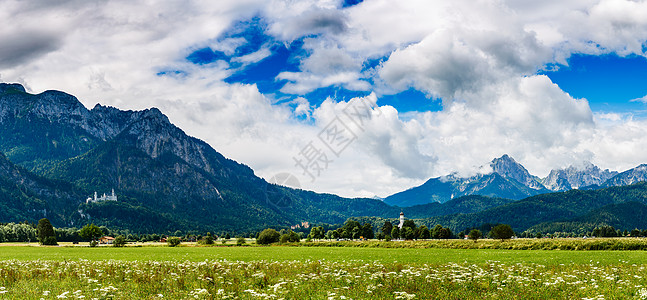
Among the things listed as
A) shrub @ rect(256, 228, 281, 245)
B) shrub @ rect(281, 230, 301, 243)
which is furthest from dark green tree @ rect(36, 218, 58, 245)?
shrub @ rect(281, 230, 301, 243)

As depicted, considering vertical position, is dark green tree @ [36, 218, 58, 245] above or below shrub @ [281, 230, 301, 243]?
above

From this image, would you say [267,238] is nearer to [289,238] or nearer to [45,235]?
[289,238]

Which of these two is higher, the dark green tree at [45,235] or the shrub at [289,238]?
the dark green tree at [45,235]

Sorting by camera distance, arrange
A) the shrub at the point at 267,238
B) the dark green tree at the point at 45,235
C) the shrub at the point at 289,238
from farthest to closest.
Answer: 1. the shrub at the point at 289,238
2. the shrub at the point at 267,238
3. the dark green tree at the point at 45,235

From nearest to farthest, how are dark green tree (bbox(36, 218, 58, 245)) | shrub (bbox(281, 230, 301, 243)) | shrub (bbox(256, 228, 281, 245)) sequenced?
1. dark green tree (bbox(36, 218, 58, 245))
2. shrub (bbox(256, 228, 281, 245))
3. shrub (bbox(281, 230, 301, 243))

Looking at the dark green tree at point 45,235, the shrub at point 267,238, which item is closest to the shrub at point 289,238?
the shrub at point 267,238

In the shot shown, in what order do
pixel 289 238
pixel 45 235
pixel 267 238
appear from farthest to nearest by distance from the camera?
pixel 289 238 → pixel 267 238 → pixel 45 235

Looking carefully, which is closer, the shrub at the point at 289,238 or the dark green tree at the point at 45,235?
the dark green tree at the point at 45,235

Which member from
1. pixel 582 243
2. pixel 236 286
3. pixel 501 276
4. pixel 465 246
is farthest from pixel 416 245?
pixel 236 286

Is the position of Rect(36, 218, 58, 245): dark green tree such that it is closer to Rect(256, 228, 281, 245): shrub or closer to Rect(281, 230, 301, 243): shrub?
Rect(256, 228, 281, 245): shrub

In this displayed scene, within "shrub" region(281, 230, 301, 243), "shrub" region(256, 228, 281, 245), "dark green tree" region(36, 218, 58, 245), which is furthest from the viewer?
"shrub" region(281, 230, 301, 243)

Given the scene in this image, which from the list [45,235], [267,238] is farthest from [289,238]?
→ [45,235]

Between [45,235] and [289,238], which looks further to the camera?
[289,238]

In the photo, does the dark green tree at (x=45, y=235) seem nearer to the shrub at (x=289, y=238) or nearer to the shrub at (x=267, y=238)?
the shrub at (x=267, y=238)
